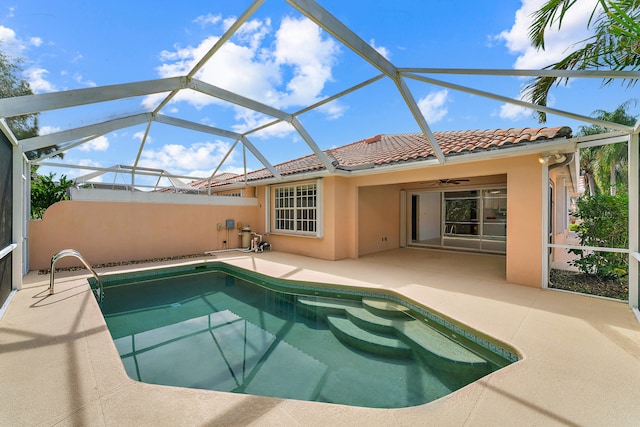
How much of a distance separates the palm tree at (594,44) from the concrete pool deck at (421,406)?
4.39 metres

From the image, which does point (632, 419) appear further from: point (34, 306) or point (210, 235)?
point (210, 235)

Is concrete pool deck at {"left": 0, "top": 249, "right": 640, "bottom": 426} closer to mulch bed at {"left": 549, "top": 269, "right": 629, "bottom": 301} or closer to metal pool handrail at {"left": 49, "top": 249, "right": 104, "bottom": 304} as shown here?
metal pool handrail at {"left": 49, "top": 249, "right": 104, "bottom": 304}

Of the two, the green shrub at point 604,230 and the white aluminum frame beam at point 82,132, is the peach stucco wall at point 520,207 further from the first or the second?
the white aluminum frame beam at point 82,132

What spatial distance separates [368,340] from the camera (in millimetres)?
5055

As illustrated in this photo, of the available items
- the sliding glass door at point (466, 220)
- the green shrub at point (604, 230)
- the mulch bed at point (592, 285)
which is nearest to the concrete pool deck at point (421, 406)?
the mulch bed at point (592, 285)

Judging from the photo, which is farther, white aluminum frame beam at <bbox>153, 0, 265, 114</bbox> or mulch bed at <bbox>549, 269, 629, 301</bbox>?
mulch bed at <bbox>549, 269, 629, 301</bbox>

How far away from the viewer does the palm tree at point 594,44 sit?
466 cm

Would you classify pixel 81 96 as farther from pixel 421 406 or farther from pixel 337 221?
pixel 337 221

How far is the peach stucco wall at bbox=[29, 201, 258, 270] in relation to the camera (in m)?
9.73

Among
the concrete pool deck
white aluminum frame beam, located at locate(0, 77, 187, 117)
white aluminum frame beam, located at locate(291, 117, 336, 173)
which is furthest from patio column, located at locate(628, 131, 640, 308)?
white aluminum frame beam, located at locate(0, 77, 187, 117)

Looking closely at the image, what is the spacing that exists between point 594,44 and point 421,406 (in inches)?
307

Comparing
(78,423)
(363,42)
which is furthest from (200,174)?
(78,423)

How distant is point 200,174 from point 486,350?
47.6 feet

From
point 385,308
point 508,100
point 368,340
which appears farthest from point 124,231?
point 508,100
